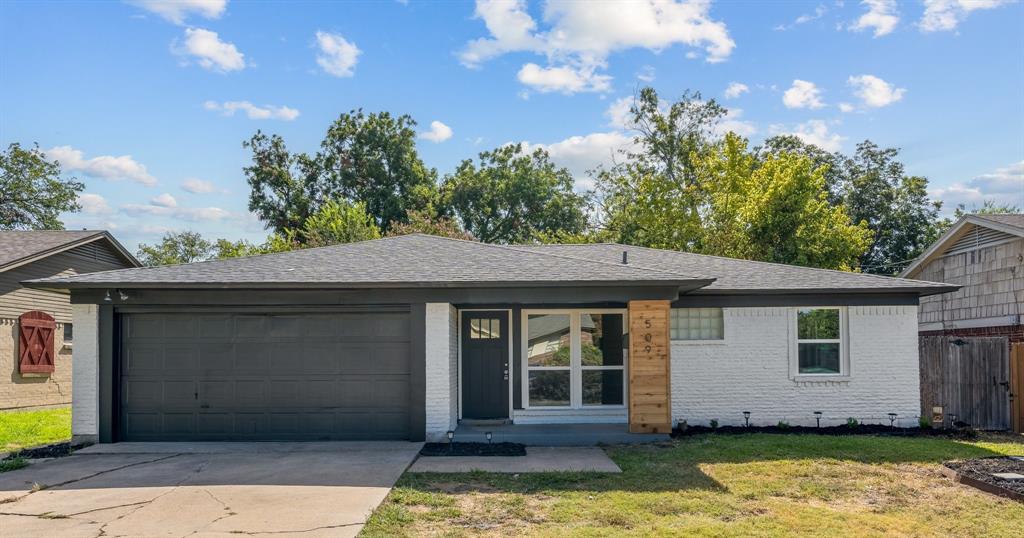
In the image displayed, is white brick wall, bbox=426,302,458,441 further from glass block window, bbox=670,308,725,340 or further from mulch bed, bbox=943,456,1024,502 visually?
mulch bed, bbox=943,456,1024,502

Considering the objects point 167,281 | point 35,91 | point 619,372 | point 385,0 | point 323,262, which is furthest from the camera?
point 35,91

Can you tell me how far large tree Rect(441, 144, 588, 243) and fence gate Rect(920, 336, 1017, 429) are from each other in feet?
85.3

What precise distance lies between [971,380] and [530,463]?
31.4ft

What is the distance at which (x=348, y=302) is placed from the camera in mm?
11125

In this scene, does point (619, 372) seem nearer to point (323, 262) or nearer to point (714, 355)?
point (714, 355)

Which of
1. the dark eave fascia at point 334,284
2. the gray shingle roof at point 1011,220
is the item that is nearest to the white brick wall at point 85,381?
the dark eave fascia at point 334,284

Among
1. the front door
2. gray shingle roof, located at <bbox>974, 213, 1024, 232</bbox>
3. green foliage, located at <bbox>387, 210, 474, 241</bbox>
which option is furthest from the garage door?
green foliage, located at <bbox>387, 210, 474, 241</bbox>

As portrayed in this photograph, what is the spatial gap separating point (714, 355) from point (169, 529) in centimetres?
904

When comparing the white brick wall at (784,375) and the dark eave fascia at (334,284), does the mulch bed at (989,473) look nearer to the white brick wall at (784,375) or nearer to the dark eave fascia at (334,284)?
the white brick wall at (784,375)

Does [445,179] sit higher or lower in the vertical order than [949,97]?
higher

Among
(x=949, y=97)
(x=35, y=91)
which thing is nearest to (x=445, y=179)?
(x=35, y=91)

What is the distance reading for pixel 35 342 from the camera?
17828mm

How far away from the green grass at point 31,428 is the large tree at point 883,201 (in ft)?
106

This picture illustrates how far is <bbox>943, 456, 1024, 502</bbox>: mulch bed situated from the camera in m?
7.71
